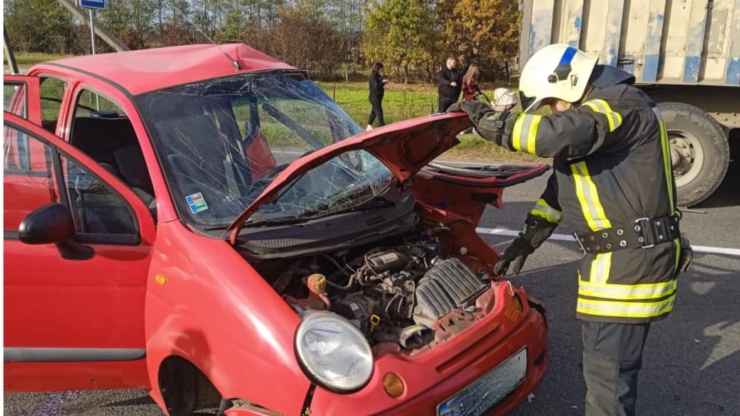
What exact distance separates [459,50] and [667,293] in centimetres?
4091

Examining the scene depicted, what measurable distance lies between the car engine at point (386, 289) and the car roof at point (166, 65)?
42.7 inches

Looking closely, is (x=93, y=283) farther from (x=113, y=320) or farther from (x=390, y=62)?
(x=390, y=62)

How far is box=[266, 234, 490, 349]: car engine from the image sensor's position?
2.46 meters

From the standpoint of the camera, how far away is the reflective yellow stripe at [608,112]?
2277mm

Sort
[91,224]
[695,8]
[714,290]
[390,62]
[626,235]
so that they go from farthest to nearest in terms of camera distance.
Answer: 1. [390,62]
2. [695,8]
3. [714,290]
4. [91,224]
5. [626,235]

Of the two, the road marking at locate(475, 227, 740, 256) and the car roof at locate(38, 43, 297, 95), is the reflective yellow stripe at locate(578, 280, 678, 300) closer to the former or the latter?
the car roof at locate(38, 43, 297, 95)

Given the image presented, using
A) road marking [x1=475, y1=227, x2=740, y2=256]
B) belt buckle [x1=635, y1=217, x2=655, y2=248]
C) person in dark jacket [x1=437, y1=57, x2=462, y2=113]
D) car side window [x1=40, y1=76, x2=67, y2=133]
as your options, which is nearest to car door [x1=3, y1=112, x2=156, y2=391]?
car side window [x1=40, y1=76, x2=67, y2=133]

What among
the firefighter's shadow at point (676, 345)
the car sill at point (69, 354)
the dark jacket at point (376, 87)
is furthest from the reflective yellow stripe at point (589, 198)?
the dark jacket at point (376, 87)

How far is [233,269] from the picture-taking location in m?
2.27

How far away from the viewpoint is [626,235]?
7.97 feet

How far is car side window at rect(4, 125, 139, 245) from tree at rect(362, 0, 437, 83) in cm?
3848

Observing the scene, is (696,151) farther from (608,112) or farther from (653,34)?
(608,112)

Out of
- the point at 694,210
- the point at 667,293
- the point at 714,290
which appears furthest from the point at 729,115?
the point at 667,293

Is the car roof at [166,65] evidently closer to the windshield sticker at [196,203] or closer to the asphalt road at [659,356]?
the windshield sticker at [196,203]
